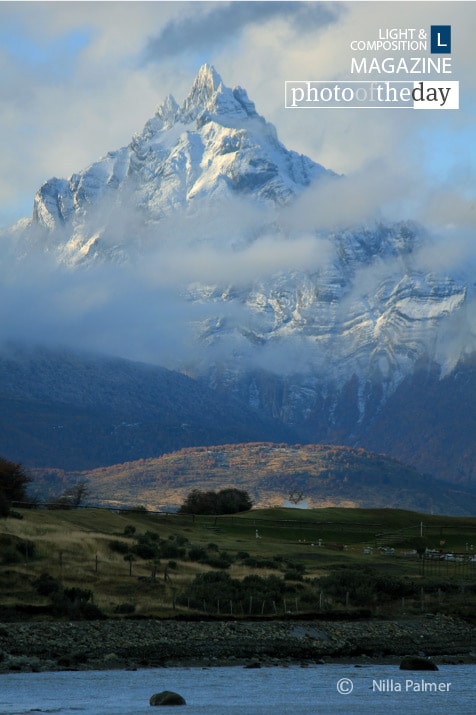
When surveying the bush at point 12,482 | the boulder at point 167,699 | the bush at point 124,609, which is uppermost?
the bush at point 12,482

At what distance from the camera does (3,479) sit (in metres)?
121

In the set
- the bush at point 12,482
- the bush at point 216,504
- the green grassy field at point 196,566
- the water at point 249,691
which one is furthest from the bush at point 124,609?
the bush at point 216,504

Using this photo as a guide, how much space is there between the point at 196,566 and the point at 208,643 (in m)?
22.0

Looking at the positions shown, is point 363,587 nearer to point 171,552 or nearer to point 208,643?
Result: point 171,552

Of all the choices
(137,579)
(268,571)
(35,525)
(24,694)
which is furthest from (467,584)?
(24,694)

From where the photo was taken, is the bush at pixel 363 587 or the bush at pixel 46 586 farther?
the bush at pixel 363 587

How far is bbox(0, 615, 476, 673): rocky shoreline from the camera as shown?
203 feet

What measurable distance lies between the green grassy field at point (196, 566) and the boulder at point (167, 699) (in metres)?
17.5

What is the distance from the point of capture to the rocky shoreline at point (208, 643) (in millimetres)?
61938

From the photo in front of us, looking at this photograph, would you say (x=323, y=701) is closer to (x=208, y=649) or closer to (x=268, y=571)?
(x=208, y=649)

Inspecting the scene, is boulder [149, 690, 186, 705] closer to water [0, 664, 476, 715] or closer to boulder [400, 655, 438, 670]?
water [0, 664, 476, 715]

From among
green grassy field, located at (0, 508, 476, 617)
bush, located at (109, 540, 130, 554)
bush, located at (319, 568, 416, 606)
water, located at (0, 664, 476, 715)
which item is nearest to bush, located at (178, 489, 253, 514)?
green grassy field, located at (0, 508, 476, 617)

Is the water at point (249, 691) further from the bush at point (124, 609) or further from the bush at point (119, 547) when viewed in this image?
the bush at point (119, 547)

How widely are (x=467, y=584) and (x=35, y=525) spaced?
28.7 meters
